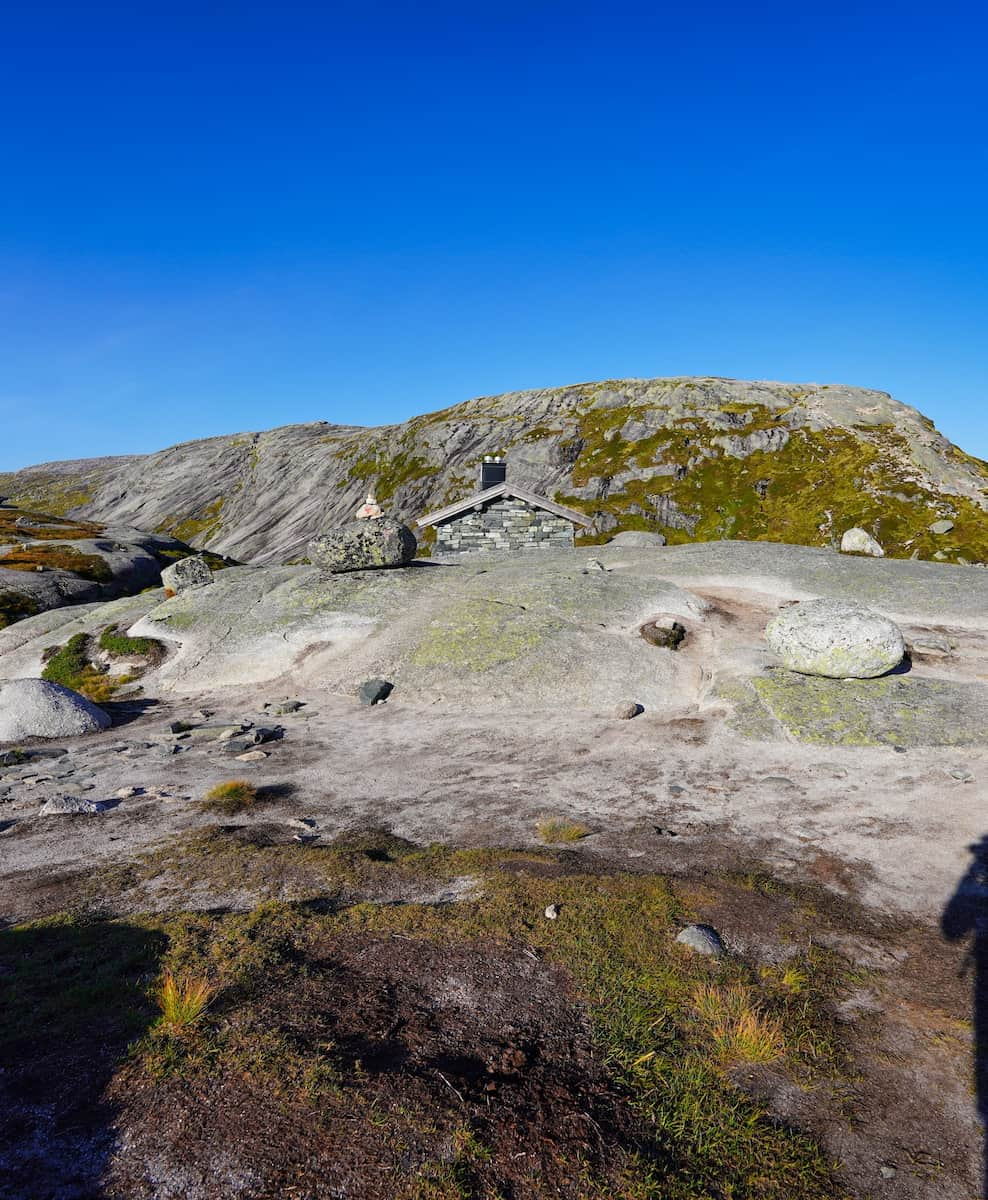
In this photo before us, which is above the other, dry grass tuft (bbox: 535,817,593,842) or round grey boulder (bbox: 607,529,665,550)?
round grey boulder (bbox: 607,529,665,550)

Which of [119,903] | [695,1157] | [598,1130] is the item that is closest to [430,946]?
[598,1130]

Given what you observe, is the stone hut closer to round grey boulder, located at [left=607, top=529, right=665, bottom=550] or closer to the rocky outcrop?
round grey boulder, located at [left=607, top=529, right=665, bottom=550]

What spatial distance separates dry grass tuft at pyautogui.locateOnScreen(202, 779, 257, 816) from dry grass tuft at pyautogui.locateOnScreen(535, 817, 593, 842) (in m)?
6.29

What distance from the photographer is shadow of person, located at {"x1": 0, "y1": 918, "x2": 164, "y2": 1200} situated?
4926mm

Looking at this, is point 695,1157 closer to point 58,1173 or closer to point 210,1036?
point 210,1036

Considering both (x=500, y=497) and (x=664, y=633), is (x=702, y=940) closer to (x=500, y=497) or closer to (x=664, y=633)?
(x=664, y=633)

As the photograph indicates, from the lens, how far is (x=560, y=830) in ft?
40.2

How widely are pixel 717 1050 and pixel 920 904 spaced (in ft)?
16.7

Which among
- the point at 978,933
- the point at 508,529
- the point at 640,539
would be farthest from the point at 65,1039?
the point at 640,539

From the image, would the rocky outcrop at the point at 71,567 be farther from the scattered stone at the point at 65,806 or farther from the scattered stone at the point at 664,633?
the scattered stone at the point at 664,633

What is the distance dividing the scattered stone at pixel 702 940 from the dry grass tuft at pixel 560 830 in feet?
11.8

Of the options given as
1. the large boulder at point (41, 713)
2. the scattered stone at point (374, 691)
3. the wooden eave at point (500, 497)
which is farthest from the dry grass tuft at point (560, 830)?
the wooden eave at point (500, 497)

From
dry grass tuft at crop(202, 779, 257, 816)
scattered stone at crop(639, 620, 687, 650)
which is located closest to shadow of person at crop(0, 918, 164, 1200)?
dry grass tuft at crop(202, 779, 257, 816)

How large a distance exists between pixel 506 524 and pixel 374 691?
25.4 m
